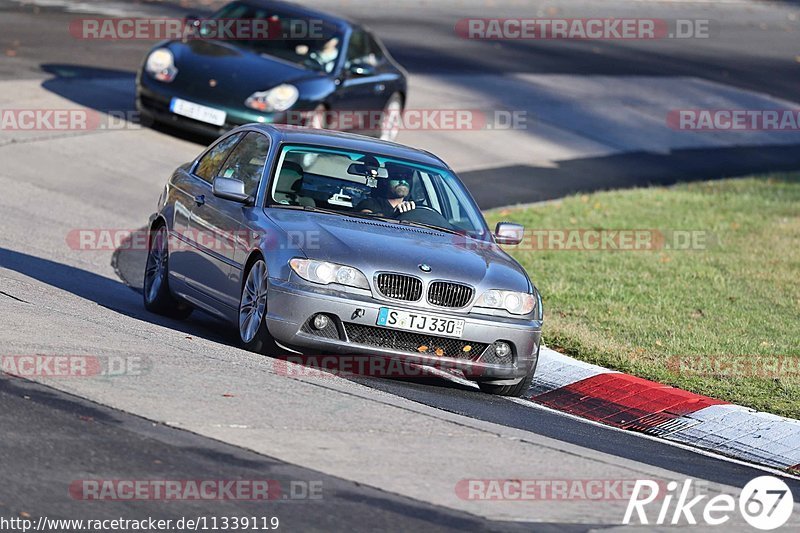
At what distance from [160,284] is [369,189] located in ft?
6.03

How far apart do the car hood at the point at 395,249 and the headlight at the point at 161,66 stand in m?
8.43

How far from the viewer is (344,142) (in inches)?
417

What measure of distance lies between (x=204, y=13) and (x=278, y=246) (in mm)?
20636

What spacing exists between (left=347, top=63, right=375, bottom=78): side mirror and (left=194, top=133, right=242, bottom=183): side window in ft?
25.7

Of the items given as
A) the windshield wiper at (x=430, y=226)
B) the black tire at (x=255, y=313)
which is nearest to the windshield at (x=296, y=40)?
the windshield wiper at (x=430, y=226)

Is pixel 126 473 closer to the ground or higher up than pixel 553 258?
higher up

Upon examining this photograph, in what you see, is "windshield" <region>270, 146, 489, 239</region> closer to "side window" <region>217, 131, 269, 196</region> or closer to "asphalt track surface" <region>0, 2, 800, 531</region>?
"side window" <region>217, 131, 269, 196</region>

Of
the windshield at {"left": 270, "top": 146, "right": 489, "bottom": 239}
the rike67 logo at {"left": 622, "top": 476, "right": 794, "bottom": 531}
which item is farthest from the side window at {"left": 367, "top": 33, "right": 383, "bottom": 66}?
the rike67 logo at {"left": 622, "top": 476, "right": 794, "bottom": 531}

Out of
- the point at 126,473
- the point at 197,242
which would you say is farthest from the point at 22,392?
the point at 197,242

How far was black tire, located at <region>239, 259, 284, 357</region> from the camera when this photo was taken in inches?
366

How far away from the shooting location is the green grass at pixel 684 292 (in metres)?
11.0

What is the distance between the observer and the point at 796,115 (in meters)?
27.7

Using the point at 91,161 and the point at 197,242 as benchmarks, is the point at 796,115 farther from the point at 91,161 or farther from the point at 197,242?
the point at 197,242

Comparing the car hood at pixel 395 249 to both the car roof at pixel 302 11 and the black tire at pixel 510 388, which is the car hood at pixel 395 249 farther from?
the car roof at pixel 302 11
